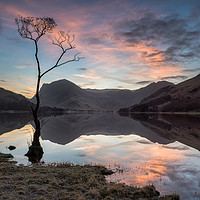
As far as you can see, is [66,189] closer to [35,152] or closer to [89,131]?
[35,152]

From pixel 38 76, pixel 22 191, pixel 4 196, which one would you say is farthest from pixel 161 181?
pixel 38 76

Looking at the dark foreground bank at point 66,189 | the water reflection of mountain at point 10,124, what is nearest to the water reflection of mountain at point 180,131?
the dark foreground bank at point 66,189

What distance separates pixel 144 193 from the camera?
41.9 feet

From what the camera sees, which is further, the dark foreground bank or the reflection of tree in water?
the reflection of tree in water

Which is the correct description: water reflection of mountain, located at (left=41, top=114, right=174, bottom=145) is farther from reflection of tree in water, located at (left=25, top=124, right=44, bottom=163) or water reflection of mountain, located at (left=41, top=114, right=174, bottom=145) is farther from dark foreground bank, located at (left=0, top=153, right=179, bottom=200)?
dark foreground bank, located at (left=0, top=153, right=179, bottom=200)

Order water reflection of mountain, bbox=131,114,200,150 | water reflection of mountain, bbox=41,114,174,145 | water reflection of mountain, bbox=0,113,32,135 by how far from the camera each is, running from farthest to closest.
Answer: water reflection of mountain, bbox=0,113,32,135
water reflection of mountain, bbox=41,114,174,145
water reflection of mountain, bbox=131,114,200,150

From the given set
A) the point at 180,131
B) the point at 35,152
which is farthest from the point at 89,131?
the point at 35,152

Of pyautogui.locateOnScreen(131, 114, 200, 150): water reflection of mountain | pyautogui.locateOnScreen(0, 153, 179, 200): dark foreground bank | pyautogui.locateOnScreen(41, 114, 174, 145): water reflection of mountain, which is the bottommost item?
pyautogui.locateOnScreen(41, 114, 174, 145): water reflection of mountain

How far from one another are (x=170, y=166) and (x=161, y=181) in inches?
224

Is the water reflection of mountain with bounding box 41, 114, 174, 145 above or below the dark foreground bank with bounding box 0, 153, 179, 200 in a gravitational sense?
below

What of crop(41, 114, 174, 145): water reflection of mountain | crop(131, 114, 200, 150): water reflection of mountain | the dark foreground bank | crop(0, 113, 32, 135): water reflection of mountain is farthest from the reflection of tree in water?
crop(0, 113, 32, 135): water reflection of mountain

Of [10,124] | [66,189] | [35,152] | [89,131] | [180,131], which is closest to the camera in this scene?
[66,189]

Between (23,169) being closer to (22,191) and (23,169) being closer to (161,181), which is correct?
(22,191)

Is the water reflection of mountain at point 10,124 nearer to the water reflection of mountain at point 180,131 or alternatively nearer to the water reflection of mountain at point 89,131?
the water reflection of mountain at point 89,131
